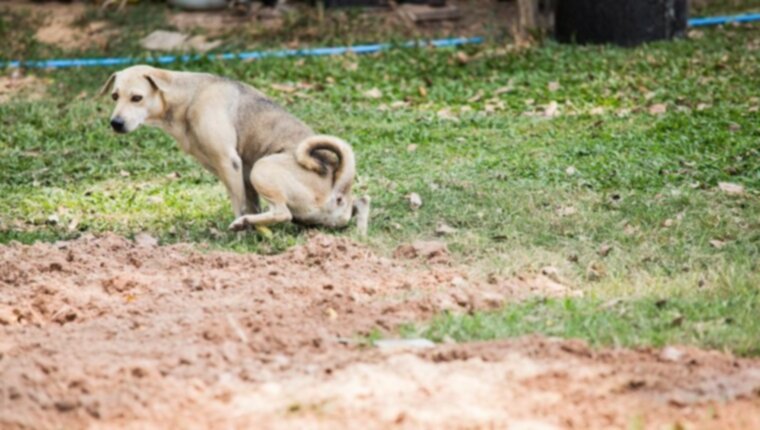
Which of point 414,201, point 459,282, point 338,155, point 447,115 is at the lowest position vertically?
point 447,115

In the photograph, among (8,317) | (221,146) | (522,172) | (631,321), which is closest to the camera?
(631,321)

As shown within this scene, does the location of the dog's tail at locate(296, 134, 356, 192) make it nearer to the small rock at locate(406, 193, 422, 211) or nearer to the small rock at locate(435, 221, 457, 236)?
the small rock at locate(435, 221, 457, 236)

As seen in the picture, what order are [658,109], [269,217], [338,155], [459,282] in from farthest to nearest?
[658,109] < [338,155] < [269,217] < [459,282]

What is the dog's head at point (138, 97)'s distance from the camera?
8.13 metres

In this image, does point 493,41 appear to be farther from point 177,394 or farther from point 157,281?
point 177,394

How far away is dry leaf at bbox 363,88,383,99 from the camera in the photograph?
12.7m

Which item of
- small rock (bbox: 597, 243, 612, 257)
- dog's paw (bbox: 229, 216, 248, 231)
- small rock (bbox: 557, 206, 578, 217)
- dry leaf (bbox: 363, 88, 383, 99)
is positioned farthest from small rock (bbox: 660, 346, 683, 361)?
dry leaf (bbox: 363, 88, 383, 99)

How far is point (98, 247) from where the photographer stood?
760 centimetres

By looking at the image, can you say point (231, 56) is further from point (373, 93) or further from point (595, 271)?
point (595, 271)

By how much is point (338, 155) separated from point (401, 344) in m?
2.54

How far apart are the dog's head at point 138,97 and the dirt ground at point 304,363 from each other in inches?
56.4

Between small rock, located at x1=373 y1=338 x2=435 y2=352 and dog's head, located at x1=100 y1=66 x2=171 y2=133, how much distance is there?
3.30 m

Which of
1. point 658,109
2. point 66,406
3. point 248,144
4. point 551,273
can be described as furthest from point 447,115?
point 66,406

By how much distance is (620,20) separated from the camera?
14.0m
